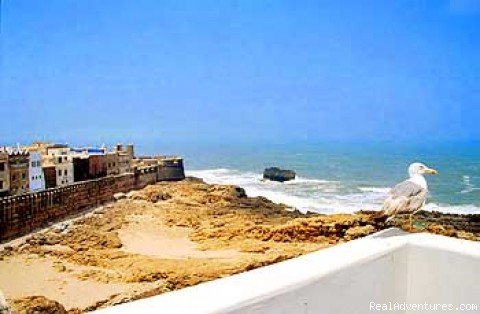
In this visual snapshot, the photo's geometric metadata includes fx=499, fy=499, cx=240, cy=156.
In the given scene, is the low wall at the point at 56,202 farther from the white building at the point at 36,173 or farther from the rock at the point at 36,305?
the rock at the point at 36,305

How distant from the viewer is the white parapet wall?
1.60 feet

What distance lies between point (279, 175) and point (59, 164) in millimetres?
4500

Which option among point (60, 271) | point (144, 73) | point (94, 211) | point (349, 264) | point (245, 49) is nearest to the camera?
point (349, 264)

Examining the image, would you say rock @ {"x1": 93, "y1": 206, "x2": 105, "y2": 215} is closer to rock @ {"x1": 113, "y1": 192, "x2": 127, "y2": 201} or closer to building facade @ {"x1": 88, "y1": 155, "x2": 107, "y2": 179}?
rock @ {"x1": 113, "y1": 192, "x2": 127, "y2": 201}

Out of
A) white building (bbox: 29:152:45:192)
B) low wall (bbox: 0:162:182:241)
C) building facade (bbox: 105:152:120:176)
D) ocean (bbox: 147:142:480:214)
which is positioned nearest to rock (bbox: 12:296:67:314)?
low wall (bbox: 0:162:182:241)

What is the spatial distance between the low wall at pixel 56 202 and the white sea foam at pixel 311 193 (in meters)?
2.06

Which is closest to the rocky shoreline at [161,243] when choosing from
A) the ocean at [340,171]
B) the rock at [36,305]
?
the rock at [36,305]

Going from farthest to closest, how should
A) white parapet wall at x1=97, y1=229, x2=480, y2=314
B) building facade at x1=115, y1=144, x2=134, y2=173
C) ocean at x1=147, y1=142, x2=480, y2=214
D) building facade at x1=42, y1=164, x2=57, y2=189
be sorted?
ocean at x1=147, y1=142, x2=480, y2=214 < building facade at x1=115, y1=144, x2=134, y2=173 < building facade at x1=42, y1=164, x2=57, y2=189 < white parapet wall at x1=97, y1=229, x2=480, y2=314

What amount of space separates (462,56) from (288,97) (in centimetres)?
302

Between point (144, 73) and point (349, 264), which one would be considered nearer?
point (349, 264)

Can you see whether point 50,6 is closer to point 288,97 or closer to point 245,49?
point 245,49

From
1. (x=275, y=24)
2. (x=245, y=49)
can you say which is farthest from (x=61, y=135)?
(x=275, y=24)

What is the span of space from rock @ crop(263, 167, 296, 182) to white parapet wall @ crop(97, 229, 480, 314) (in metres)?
8.61

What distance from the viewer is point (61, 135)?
278 inches
